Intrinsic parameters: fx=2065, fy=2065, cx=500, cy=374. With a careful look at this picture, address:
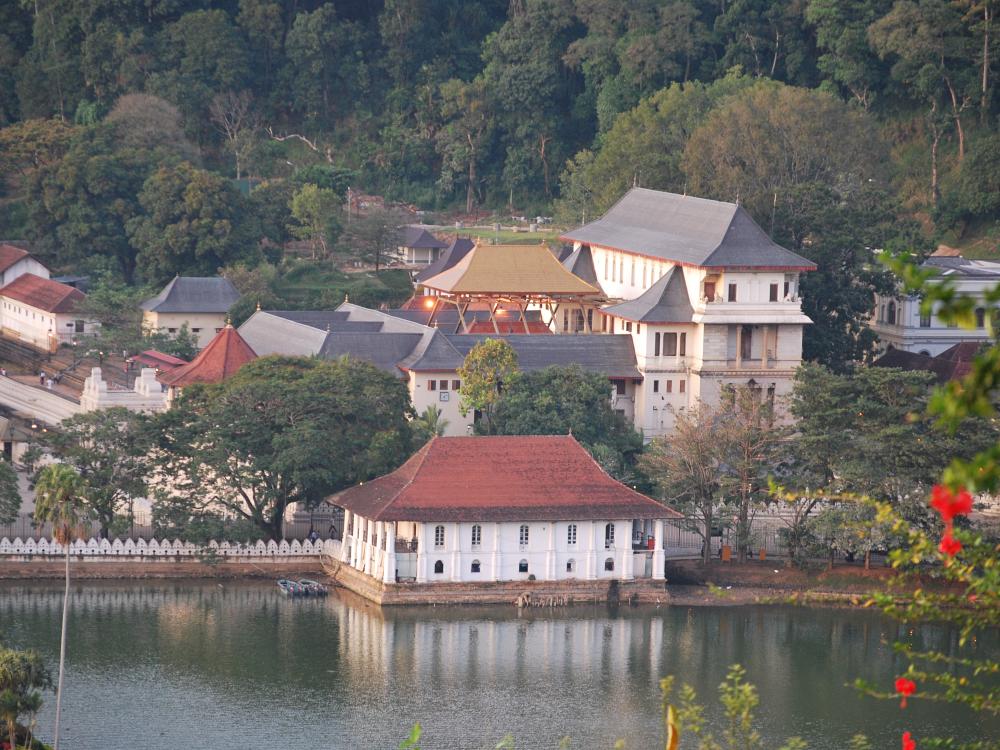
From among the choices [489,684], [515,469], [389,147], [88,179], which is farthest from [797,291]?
[389,147]

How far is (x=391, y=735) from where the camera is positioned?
38125 millimetres

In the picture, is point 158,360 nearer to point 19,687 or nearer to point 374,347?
point 374,347

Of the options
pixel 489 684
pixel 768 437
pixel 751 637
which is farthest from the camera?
pixel 768 437

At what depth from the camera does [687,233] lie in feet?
210

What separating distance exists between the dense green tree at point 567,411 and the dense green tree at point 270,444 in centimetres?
330

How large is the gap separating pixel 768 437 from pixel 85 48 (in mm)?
55019

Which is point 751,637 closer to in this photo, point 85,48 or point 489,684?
point 489,684

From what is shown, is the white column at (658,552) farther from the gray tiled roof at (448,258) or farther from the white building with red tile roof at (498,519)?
the gray tiled roof at (448,258)

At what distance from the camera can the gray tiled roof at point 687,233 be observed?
60375mm

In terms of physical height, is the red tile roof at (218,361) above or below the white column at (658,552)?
above

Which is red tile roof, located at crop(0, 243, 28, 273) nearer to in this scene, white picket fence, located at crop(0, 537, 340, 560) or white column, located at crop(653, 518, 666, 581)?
white picket fence, located at crop(0, 537, 340, 560)

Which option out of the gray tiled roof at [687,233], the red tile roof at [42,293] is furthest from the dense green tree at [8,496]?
the red tile roof at [42,293]

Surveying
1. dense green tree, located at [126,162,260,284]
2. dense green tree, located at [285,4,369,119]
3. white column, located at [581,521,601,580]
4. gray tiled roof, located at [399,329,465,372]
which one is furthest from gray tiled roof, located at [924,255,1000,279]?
dense green tree, located at [285,4,369,119]

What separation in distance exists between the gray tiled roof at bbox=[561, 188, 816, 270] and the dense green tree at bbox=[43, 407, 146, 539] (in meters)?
18.1
